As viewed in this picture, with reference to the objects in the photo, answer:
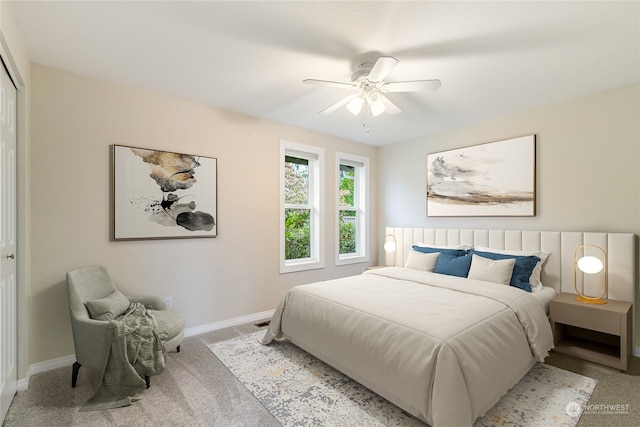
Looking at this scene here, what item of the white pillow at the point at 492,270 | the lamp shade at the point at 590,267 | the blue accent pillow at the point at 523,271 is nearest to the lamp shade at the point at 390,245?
the white pillow at the point at 492,270

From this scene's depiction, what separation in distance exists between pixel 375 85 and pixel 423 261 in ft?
Result: 7.16

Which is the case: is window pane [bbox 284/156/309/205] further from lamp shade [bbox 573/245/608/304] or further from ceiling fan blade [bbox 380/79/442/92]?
lamp shade [bbox 573/245/608/304]

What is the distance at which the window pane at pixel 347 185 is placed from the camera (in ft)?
15.4

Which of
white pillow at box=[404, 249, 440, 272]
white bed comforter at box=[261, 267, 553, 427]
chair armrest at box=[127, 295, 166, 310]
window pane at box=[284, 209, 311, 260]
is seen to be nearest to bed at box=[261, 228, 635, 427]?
white bed comforter at box=[261, 267, 553, 427]

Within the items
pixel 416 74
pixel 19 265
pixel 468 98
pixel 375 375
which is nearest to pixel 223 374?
pixel 375 375

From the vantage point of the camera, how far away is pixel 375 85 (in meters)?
2.41

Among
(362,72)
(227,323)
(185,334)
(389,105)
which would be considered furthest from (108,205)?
(389,105)

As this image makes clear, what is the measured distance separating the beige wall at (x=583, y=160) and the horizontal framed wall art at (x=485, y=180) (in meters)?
0.09

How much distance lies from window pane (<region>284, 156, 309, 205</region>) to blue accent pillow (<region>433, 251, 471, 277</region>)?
1.96m

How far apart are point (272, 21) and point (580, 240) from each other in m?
3.37

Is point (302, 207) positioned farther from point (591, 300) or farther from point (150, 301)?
point (591, 300)

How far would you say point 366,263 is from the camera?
15.7 ft

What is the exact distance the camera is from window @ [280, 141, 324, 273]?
Result: 159 inches

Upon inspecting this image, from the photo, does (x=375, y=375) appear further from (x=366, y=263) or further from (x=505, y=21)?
(x=366, y=263)
